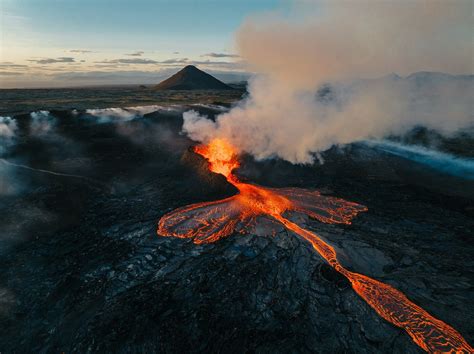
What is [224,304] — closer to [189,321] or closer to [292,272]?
[189,321]

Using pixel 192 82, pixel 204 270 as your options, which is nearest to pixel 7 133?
pixel 204 270

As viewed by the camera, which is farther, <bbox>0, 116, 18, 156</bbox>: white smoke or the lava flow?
<bbox>0, 116, 18, 156</bbox>: white smoke

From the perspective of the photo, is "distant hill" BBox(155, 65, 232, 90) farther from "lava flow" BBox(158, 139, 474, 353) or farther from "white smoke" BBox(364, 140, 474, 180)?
"lava flow" BBox(158, 139, 474, 353)

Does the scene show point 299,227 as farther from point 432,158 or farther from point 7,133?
point 7,133

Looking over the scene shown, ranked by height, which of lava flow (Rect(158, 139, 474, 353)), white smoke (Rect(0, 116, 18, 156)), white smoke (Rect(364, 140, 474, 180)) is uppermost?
white smoke (Rect(364, 140, 474, 180))

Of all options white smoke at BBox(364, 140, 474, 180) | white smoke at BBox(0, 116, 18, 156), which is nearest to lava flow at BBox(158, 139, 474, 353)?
white smoke at BBox(364, 140, 474, 180)

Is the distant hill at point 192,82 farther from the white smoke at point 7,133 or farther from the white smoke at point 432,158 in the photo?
the white smoke at point 432,158

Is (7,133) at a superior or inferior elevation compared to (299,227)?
inferior
